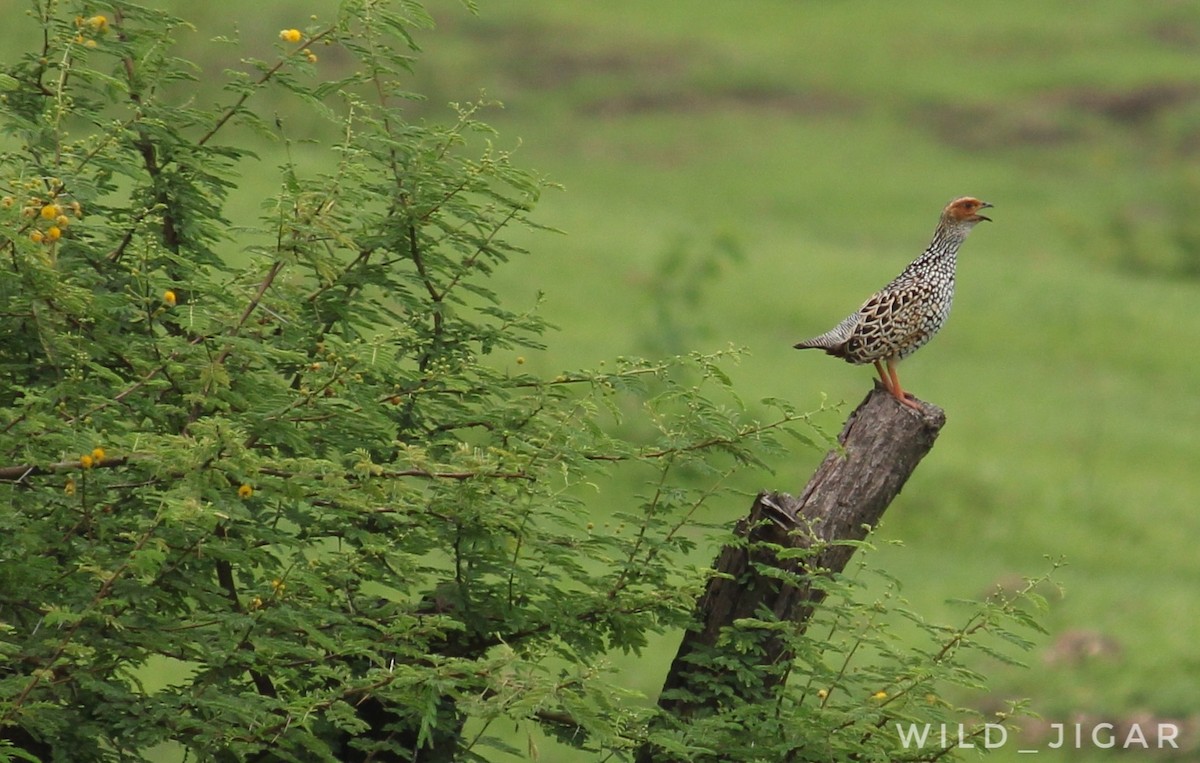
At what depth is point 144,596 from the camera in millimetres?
4031

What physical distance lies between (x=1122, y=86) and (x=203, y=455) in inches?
1281

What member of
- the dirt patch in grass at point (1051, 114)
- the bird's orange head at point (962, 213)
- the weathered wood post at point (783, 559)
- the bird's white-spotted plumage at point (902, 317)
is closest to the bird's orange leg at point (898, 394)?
the weathered wood post at point (783, 559)

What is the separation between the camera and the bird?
5457 millimetres

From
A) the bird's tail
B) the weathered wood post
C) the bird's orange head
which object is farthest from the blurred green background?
the bird's orange head

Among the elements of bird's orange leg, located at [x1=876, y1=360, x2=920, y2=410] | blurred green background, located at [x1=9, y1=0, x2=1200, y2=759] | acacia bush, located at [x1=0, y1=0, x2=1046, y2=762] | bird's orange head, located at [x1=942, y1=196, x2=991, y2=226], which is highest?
blurred green background, located at [x1=9, y1=0, x2=1200, y2=759]

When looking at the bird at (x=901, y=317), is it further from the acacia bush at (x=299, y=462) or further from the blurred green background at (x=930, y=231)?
the acacia bush at (x=299, y=462)

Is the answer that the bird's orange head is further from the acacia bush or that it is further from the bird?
the acacia bush

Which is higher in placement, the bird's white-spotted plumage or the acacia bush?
the bird's white-spotted plumage

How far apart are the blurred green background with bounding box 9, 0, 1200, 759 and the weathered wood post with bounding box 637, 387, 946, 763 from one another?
57 cm

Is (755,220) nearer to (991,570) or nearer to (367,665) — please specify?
(991,570)

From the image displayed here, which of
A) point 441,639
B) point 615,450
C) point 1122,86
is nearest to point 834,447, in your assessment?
point 615,450

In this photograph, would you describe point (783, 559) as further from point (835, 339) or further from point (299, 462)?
point (299, 462)

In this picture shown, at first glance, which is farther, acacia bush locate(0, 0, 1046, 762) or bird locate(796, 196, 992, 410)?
bird locate(796, 196, 992, 410)

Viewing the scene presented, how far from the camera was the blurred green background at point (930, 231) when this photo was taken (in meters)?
15.3
